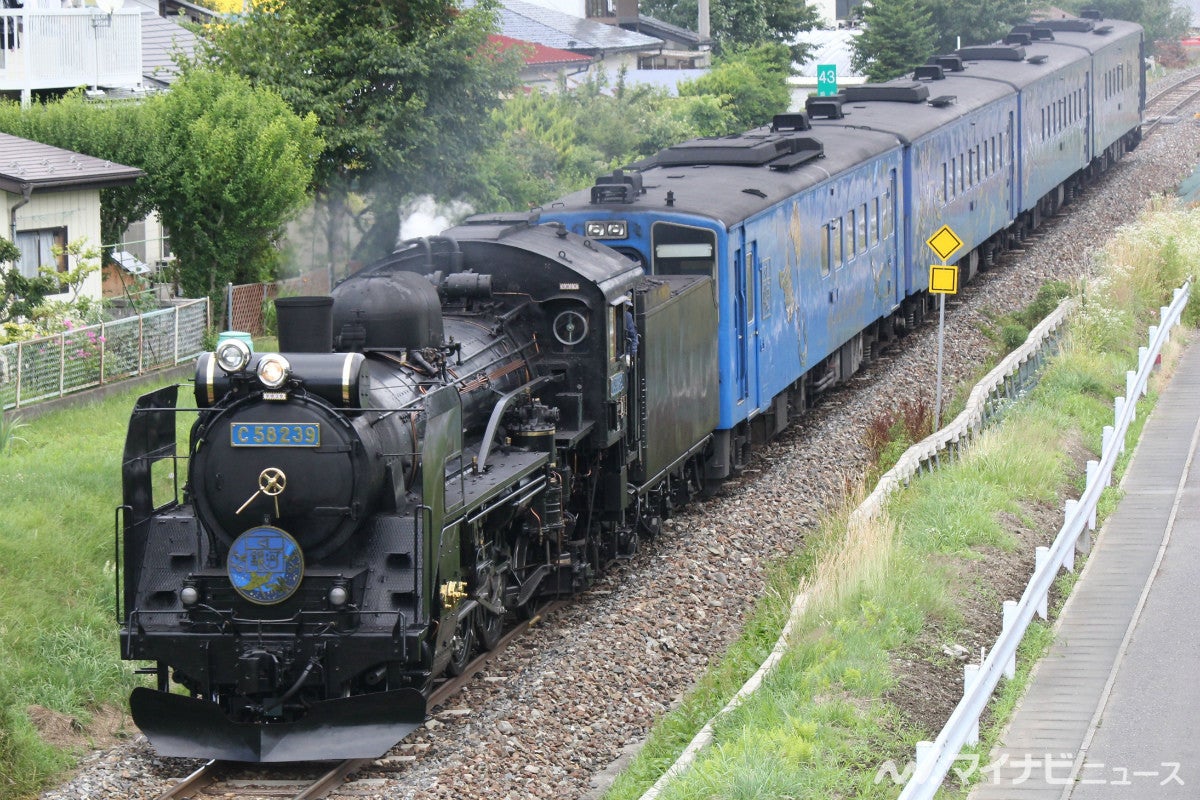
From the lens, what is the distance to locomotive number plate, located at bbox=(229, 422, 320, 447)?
9.30m

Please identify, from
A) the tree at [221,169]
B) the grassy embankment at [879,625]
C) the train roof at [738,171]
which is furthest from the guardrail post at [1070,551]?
the tree at [221,169]

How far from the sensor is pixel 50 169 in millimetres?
20781

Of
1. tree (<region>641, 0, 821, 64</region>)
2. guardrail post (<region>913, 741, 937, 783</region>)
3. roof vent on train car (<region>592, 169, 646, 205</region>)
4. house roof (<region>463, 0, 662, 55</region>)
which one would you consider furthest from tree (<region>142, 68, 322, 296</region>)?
tree (<region>641, 0, 821, 64</region>)

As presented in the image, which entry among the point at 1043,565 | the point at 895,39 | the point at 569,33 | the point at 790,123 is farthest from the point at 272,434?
the point at 569,33

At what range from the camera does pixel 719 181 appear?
1695 centimetres

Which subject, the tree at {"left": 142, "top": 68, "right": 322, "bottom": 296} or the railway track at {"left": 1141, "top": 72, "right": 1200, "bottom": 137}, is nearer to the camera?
the tree at {"left": 142, "top": 68, "right": 322, "bottom": 296}

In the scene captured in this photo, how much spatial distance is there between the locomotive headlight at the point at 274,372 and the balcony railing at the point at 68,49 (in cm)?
1788

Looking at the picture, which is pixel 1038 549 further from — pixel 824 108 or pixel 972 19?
pixel 972 19

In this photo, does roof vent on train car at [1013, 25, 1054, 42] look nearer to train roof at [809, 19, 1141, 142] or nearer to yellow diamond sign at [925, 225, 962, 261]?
train roof at [809, 19, 1141, 142]

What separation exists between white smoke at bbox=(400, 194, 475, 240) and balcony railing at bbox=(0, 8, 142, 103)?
5585mm

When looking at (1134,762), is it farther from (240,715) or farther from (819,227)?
(819,227)

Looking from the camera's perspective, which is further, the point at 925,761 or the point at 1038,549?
the point at 1038,549

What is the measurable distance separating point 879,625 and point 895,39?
39.7 m

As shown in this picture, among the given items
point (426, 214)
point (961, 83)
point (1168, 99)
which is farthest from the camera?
point (1168, 99)
